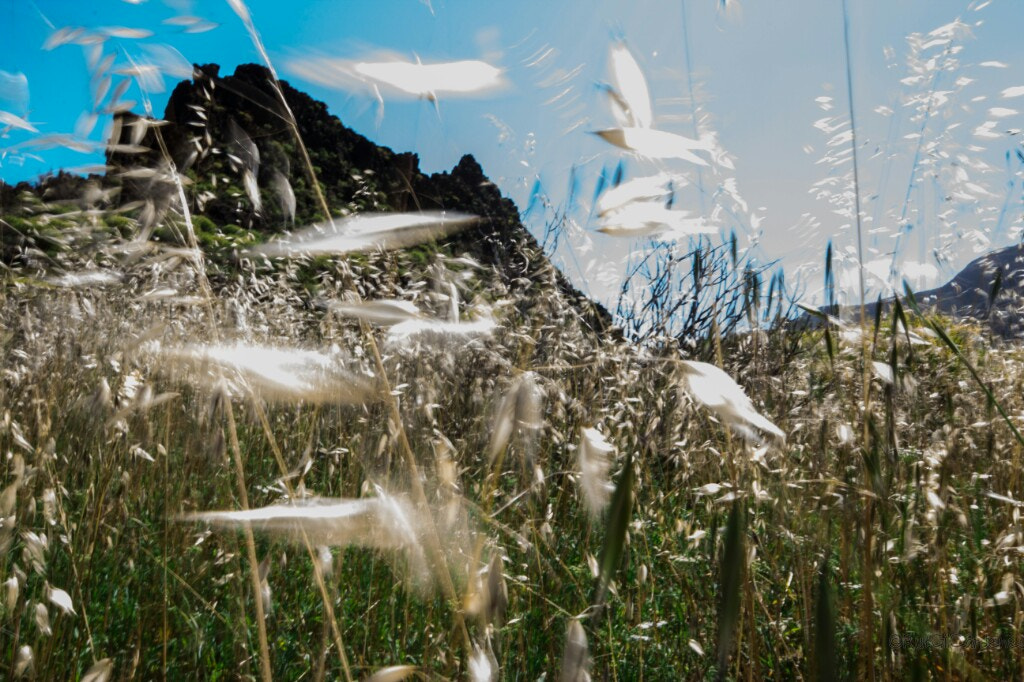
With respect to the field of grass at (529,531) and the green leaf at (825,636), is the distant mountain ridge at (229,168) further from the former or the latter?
the green leaf at (825,636)

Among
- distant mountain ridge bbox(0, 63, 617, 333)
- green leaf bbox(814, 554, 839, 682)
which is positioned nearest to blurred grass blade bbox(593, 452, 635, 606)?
green leaf bbox(814, 554, 839, 682)

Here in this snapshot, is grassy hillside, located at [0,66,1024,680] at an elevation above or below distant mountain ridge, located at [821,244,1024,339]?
below

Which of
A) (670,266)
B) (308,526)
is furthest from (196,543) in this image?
(670,266)

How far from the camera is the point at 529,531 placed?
1442 mm

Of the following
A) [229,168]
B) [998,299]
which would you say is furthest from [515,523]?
[998,299]

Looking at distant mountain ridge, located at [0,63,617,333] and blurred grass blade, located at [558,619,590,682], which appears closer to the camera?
blurred grass blade, located at [558,619,590,682]

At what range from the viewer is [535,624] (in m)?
1.34

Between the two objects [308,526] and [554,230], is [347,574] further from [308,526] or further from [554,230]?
[554,230]

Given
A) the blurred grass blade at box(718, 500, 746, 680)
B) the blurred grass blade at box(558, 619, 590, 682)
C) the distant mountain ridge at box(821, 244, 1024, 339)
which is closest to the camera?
the blurred grass blade at box(718, 500, 746, 680)

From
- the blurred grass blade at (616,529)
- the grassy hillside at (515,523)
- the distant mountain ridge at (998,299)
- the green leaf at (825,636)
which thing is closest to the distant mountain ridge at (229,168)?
the grassy hillside at (515,523)

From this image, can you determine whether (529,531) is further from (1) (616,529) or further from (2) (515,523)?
(1) (616,529)

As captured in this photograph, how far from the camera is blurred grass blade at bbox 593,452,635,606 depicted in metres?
0.40

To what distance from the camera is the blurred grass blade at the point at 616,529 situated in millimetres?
400

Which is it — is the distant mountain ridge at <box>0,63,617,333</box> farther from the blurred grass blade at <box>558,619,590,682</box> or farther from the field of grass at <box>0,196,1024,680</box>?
the blurred grass blade at <box>558,619,590,682</box>
